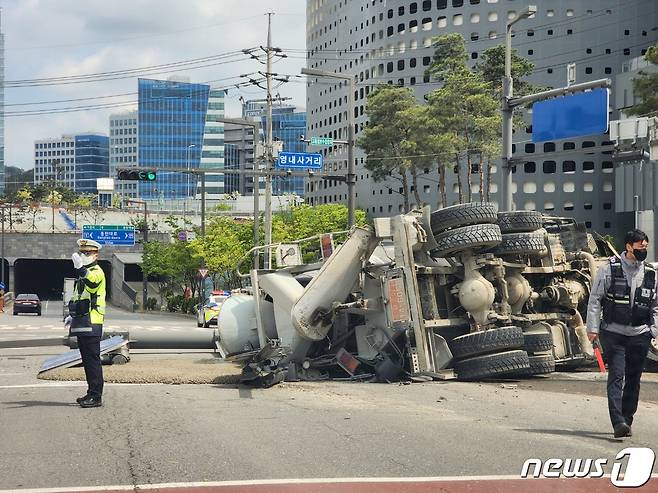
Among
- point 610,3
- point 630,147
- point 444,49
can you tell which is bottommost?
point 630,147

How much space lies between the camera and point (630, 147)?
825 inches

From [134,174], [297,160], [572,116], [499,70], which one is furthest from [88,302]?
[499,70]

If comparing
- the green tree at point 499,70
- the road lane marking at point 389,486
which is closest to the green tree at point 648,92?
the green tree at point 499,70

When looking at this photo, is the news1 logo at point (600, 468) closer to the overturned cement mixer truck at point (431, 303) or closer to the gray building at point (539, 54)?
the overturned cement mixer truck at point (431, 303)

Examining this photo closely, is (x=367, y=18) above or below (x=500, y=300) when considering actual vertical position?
above

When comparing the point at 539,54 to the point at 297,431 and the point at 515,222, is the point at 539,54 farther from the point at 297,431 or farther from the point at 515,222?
the point at 297,431

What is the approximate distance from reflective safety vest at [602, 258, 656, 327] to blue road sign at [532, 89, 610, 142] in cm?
1526

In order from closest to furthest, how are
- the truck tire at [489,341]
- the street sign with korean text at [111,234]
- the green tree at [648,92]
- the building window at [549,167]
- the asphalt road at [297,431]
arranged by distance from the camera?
the asphalt road at [297,431] < the truck tire at [489,341] < the green tree at [648,92] < the street sign with korean text at [111,234] < the building window at [549,167]

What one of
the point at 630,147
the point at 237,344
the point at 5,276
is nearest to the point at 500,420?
the point at 237,344

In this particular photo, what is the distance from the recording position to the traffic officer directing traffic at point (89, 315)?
9.46 m

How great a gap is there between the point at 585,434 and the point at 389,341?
177 inches

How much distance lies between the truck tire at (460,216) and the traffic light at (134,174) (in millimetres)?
19384

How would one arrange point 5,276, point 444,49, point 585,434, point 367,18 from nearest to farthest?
1. point 585,434
2. point 444,49
3. point 5,276
4. point 367,18

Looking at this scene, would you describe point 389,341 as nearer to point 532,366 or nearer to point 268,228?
point 532,366
